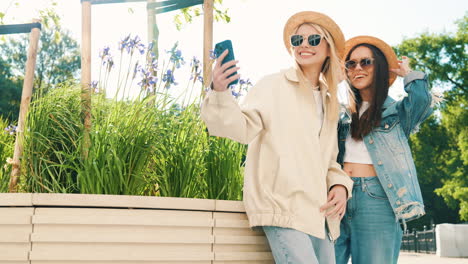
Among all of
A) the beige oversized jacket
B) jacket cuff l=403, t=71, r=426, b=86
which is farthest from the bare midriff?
jacket cuff l=403, t=71, r=426, b=86

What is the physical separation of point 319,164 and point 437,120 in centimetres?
2578

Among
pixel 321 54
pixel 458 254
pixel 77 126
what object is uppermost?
pixel 321 54

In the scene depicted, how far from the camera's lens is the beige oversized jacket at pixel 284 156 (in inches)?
91.4

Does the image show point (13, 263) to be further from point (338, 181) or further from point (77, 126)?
point (338, 181)

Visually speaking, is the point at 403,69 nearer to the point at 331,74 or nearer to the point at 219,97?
the point at 331,74

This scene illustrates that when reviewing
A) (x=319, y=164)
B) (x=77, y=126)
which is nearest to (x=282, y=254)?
(x=319, y=164)

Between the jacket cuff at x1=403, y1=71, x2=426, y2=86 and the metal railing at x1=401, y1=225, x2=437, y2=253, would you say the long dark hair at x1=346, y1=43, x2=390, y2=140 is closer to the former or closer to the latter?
the jacket cuff at x1=403, y1=71, x2=426, y2=86

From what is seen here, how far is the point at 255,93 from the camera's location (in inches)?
97.7

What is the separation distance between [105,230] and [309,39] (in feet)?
4.27

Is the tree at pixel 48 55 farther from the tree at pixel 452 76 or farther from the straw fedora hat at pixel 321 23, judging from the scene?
the straw fedora hat at pixel 321 23

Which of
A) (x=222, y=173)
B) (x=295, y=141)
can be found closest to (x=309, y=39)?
(x=295, y=141)

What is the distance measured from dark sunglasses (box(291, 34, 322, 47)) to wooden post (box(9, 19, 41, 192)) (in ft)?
5.27

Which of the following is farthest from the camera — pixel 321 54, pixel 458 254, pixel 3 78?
pixel 3 78

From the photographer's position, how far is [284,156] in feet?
7.82
